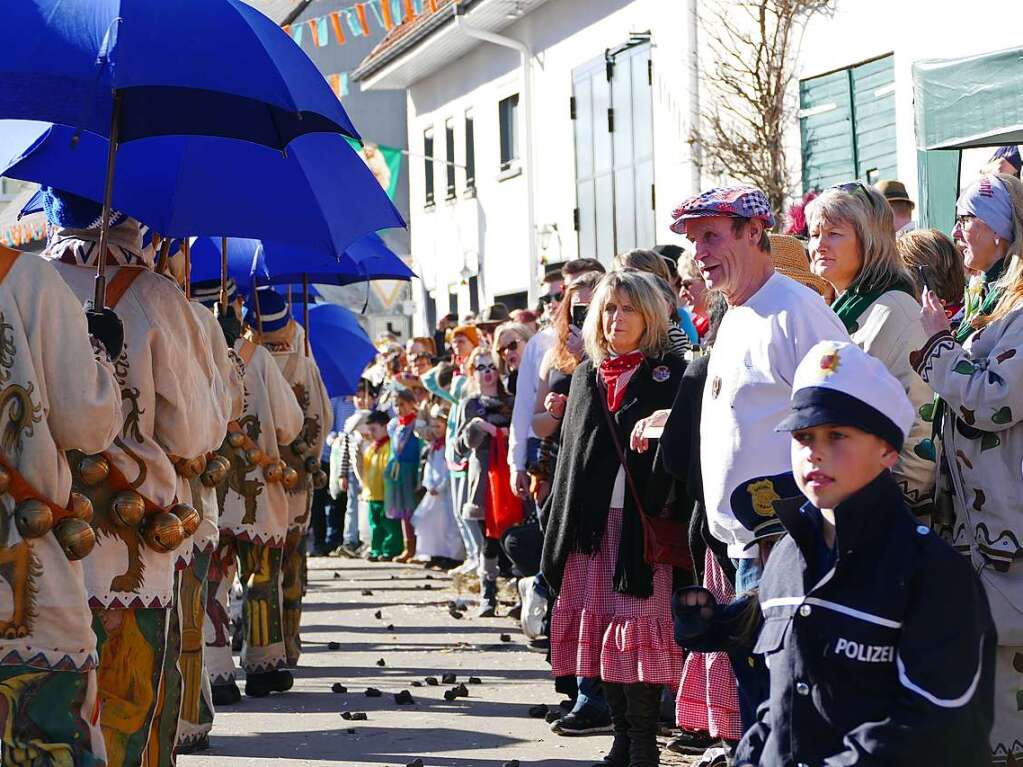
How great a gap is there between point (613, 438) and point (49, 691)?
121 inches

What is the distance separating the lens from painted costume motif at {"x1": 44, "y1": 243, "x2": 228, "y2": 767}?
529cm

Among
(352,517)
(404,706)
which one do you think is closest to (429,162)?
(352,517)

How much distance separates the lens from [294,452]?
9914 millimetres

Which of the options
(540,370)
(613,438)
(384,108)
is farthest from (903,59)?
(384,108)

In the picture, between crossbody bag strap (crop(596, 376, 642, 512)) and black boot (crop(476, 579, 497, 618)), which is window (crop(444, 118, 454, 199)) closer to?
black boot (crop(476, 579, 497, 618))

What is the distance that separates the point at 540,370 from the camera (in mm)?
9016

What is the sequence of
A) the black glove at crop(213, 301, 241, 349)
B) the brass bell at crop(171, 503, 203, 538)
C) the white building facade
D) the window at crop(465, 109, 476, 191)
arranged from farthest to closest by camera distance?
the window at crop(465, 109, 476, 191)
the white building facade
the black glove at crop(213, 301, 241, 349)
the brass bell at crop(171, 503, 203, 538)

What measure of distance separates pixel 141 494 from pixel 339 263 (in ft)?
15.7

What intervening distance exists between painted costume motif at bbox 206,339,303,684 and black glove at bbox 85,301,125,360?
3.84m

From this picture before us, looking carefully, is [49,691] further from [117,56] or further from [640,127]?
[640,127]

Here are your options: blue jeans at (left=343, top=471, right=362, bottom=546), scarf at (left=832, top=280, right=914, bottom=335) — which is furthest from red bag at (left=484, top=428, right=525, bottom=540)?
blue jeans at (left=343, top=471, right=362, bottom=546)

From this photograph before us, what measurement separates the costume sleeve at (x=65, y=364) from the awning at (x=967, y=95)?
5.91 m

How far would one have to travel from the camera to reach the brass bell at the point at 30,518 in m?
4.57

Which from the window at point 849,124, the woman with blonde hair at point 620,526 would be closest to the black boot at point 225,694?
the woman with blonde hair at point 620,526
